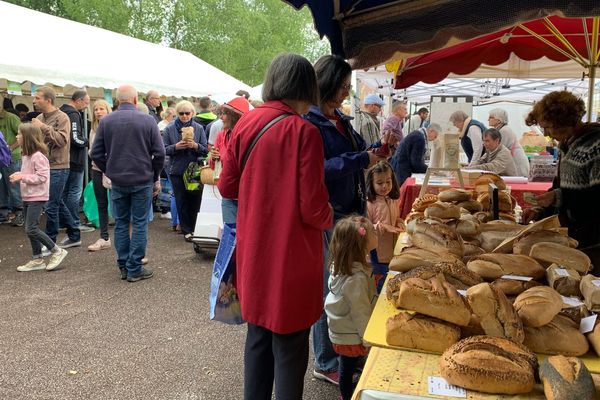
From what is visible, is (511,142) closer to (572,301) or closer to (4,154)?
(572,301)

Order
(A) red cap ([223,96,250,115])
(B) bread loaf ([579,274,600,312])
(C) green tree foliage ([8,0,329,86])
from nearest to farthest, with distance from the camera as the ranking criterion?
1. (B) bread loaf ([579,274,600,312])
2. (A) red cap ([223,96,250,115])
3. (C) green tree foliage ([8,0,329,86])

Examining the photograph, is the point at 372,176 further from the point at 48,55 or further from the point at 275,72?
the point at 48,55

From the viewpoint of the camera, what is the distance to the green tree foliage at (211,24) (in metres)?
22.0

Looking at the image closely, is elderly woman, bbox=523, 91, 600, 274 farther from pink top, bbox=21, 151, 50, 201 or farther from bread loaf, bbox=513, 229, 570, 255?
pink top, bbox=21, 151, 50, 201

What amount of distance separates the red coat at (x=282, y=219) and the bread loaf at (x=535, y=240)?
0.76 m

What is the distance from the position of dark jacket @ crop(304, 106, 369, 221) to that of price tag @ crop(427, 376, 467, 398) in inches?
55.9

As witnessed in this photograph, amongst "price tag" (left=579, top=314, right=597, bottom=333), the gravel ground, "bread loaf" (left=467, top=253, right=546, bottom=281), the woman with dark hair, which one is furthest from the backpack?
"price tag" (left=579, top=314, right=597, bottom=333)

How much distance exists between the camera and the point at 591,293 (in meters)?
1.58

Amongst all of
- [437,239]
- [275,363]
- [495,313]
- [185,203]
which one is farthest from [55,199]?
[495,313]

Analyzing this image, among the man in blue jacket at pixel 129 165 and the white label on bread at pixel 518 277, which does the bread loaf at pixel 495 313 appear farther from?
the man in blue jacket at pixel 129 165

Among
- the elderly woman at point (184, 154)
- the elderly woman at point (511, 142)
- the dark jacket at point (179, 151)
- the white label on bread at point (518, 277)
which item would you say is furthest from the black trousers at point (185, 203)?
the white label on bread at point (518, 277)

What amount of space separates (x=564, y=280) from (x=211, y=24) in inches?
964

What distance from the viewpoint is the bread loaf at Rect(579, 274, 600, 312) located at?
1564mm

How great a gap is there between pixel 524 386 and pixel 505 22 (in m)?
1.33
